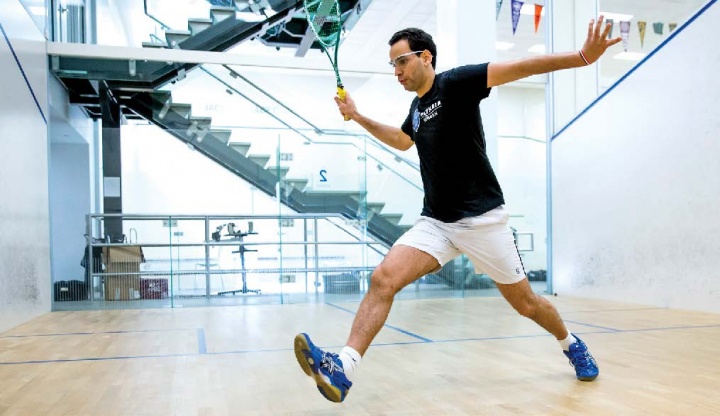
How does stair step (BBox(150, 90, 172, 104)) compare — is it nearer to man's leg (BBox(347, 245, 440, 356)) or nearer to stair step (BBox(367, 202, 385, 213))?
stair step (BBox(367, 202, 385, 213))

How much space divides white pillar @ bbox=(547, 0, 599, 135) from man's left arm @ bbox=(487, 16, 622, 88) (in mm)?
3682

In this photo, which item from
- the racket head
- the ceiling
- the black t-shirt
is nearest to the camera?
the black t-shirt

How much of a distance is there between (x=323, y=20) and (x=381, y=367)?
1.22 metres

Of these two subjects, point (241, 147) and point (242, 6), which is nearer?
point (241, 147)

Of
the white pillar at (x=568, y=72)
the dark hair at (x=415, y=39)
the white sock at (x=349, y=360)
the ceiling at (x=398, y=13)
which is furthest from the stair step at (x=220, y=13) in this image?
the white sock at (x=349, y=360)

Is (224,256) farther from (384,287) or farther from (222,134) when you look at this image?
(384,287)

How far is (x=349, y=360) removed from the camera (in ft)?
4.60

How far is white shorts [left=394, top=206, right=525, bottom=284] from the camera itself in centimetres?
160

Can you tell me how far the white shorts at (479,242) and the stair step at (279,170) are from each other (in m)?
3.22

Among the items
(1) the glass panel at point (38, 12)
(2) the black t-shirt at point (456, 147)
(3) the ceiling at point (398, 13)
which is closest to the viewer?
(2) the black t-shirt at point (456, 147)

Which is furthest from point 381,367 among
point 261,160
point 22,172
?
point 261,160

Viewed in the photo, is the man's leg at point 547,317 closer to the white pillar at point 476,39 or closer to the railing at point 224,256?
the railing at point 224,256

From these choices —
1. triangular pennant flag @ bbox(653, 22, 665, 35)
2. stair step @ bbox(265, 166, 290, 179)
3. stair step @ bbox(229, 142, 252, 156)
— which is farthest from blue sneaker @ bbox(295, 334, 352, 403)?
triangular pennant flag @ bbox(653, 22, 665, 35)

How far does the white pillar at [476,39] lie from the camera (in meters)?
4.79
